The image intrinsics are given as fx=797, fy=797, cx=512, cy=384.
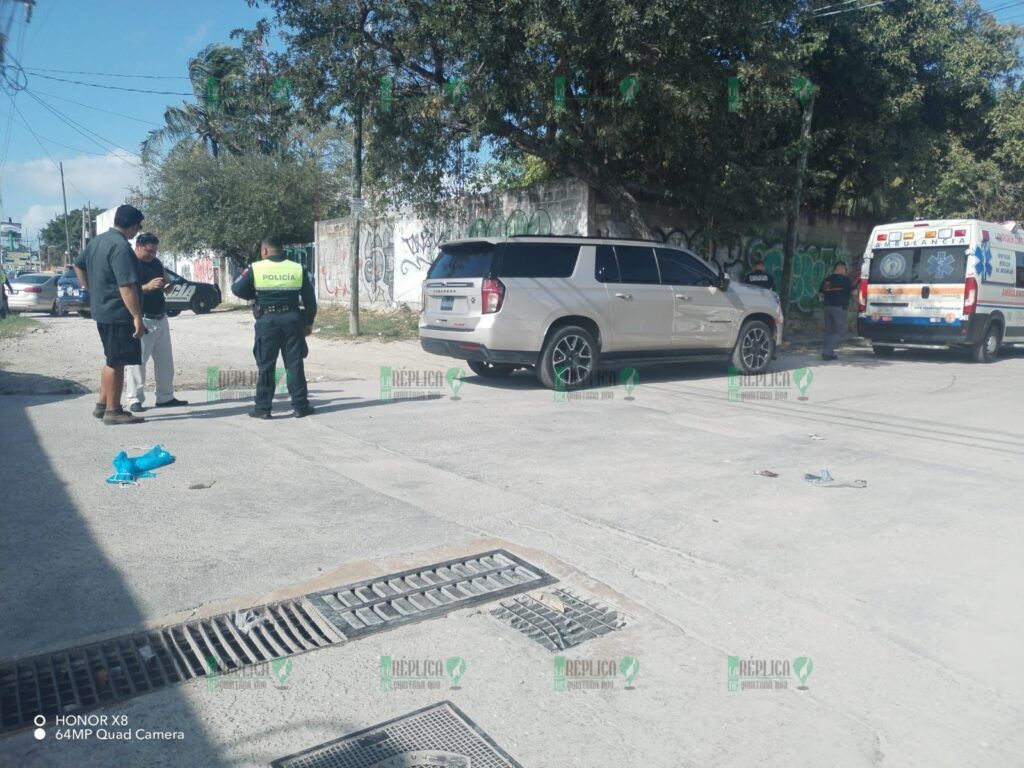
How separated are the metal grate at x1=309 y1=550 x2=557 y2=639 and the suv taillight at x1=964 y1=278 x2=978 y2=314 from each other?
1294 cm

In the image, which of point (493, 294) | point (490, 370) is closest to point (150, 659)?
point (493, 294)

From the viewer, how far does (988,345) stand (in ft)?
50.4

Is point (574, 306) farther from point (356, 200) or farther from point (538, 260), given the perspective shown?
point (356, 200)

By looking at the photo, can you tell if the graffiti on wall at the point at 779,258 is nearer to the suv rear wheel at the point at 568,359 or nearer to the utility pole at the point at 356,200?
the utility pole at the point at 356,200

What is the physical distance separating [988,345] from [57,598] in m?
16.3

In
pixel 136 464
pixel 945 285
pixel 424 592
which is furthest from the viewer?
pixel 945 285

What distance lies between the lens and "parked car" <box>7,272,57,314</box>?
2470 centimetres

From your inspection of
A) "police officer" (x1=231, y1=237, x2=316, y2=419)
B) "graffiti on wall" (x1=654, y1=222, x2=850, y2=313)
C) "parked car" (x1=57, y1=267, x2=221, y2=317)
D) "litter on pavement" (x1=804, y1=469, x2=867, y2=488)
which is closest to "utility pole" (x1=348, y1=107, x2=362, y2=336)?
"graffiti on wall" (x1=654, y1=222, x2=850, y2=313)

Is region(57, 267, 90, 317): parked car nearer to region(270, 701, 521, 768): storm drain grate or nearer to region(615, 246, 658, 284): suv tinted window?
region(615, 246, 658, 284): suv tinted window

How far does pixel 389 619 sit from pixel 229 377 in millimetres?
8050

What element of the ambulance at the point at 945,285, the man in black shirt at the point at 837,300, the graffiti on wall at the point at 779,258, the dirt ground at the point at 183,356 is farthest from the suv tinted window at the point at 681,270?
the graffiti on wall at the point at 779,258

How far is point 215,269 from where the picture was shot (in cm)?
3506

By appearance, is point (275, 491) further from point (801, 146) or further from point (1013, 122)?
point (1013, 122)

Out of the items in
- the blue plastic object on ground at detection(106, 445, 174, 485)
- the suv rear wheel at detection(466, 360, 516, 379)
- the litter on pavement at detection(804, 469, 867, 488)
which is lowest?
the litter on pavement at detection(804, 469, 867, 488)
